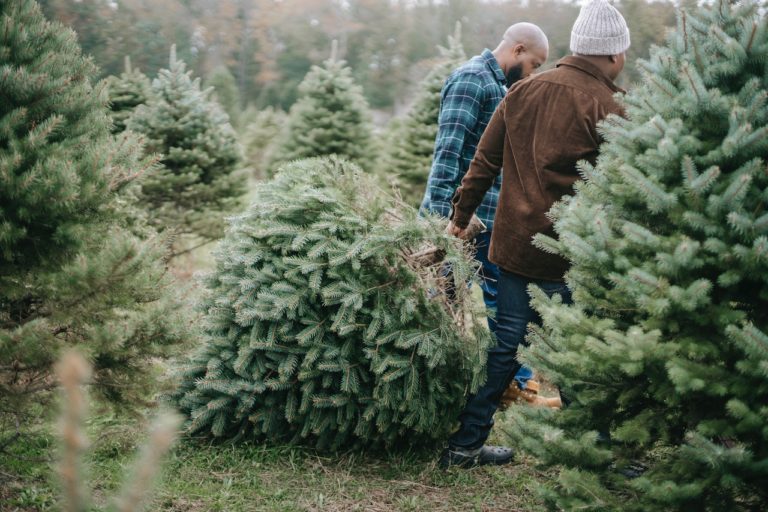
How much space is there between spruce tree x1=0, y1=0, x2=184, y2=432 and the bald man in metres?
2.03

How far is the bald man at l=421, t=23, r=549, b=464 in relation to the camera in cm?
416

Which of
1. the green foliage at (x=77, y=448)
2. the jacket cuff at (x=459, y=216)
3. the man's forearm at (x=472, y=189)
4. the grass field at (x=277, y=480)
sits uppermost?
the green foliage at (x=77, y=448)

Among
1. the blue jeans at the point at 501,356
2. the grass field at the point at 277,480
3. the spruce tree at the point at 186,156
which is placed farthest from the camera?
the spruce tree at the point at 186,156

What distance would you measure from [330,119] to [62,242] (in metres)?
7.88

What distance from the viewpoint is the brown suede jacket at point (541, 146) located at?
3.16m

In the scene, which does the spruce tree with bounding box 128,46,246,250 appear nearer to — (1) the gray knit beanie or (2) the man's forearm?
(2) the man's forearm

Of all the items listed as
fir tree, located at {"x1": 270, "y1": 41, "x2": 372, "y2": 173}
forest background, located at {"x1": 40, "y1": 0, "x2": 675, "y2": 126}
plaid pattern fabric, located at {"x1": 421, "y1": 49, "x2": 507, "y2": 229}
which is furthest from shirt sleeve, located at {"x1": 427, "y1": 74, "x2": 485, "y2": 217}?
forest background, located at {"x1": 40, "y1": 0, "x2": 675, "y2": 126}

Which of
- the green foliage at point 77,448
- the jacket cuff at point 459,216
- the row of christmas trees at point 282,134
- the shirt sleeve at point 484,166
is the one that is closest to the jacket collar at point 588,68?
the shirt sleeve at point 484,166

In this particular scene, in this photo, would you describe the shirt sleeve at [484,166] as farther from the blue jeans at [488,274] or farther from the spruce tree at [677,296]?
the spruce tree at [677,296]

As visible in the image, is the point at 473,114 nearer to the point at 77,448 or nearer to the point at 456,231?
the point at 456,231

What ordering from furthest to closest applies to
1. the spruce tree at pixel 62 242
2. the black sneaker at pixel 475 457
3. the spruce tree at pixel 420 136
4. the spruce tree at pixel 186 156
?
the spruce tree at pixel 420 136
the spruce tree at pixel 186 156
the black sneaker at pixel 475 457
the spruce tree at pixel 62 242

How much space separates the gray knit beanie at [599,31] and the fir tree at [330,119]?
7027 mm

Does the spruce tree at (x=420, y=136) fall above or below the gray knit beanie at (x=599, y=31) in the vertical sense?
below

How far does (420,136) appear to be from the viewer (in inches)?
377
